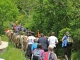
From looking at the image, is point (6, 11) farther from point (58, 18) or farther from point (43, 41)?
point (43, 41)

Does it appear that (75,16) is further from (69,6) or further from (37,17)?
(37,17)

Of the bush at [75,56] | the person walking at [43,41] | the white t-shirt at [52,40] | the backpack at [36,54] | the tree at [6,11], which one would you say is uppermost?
the backpack at [36,54]

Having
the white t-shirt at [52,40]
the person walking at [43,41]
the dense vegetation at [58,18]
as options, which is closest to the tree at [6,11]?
the dense vegetation at [58,18]

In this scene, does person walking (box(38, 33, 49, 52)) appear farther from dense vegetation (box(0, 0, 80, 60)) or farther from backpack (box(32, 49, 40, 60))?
backpack (box(32, 49, 40, 60))

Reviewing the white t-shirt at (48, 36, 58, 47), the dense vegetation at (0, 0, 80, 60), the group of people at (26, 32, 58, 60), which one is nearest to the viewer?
the group of people at (26, 32, 58, 60)

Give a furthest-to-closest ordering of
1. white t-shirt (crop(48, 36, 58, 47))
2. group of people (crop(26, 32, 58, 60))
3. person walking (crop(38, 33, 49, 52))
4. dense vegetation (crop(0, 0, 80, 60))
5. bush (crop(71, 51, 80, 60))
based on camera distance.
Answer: dense vegetation (crop(0, 0, 80, 60)) → bush (crop(71, 51, 80, 60)) → white t-shirt (crop(48, 36, 58, 47)) → person walking (crop(38, 33, 49, 52)) → group of people (crop(26, 32, 58, 60))

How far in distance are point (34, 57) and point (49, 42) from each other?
215 inches

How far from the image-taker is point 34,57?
15766 millimetres

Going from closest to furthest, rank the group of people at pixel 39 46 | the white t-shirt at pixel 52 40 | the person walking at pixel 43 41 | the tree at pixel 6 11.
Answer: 1. the group of people at pixel 39 46
2. the person walking at pixel 43 41
3. the white t-shirt at pixel 52 40
4. the tree at pixel 6 11

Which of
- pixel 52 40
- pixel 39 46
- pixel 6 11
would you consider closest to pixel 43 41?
pixel 52 40

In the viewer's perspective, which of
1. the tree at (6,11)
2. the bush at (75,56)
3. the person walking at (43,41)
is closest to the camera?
the person walking at (43,41)

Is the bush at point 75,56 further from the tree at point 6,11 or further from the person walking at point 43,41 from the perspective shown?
the tree at point 6,11

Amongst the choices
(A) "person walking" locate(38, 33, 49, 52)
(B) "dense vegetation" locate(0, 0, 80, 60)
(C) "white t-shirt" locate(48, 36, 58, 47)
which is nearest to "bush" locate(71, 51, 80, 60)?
(B) "dense vegetation" locate(0, 0, 80, 60)

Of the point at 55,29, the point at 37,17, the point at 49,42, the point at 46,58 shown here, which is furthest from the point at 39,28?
the point at 46,58
